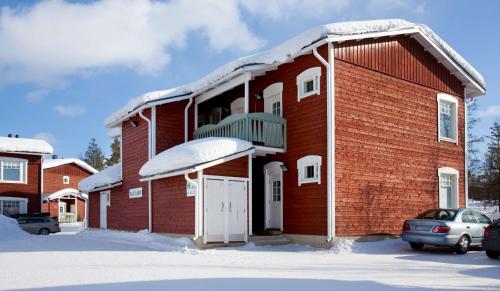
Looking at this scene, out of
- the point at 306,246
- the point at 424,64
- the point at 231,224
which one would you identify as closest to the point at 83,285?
the point at 231,224

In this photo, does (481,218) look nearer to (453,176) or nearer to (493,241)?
(493,241)

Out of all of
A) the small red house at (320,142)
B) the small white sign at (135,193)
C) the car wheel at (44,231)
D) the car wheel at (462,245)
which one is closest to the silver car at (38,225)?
the car wheel at (44,231)

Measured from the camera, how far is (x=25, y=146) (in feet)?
104

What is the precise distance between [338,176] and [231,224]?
3778mm

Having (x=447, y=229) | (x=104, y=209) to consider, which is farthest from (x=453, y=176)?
(x=104, y=209)

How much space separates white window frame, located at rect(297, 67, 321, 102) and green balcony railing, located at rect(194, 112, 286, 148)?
3.88 ft

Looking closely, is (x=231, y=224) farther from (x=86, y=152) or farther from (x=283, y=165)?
(x=86, y=152)

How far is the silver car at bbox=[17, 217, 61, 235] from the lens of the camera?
2694 centimetres

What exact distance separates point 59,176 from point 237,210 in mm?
31377

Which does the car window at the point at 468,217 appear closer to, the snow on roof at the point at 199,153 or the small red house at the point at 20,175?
the snow on roof at the point at 199,153

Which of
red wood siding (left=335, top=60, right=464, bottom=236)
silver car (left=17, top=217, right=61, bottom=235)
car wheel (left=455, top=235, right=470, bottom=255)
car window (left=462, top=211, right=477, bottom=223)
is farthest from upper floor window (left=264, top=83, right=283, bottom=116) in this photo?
silver car (left=17, top=217, right=61, bottom=235)

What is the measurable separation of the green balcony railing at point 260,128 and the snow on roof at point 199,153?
0.55 metres

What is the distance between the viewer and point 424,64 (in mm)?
18766

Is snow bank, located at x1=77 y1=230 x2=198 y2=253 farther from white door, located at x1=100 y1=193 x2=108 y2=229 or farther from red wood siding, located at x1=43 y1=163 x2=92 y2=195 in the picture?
red wood siding, located at x1=43 y1=163 x2=92 y2=195
